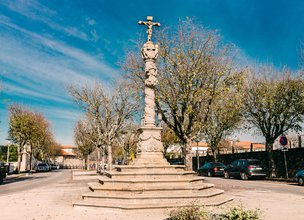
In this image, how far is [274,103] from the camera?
2523 centimetres

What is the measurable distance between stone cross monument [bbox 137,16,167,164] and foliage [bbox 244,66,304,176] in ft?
47.4

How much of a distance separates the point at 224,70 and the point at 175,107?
4557mm

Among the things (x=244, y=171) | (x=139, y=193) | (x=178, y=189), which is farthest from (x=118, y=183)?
(x=244, y=171)

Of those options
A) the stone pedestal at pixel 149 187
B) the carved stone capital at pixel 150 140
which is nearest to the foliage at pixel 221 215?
the stone pedestal at pixel 149 187

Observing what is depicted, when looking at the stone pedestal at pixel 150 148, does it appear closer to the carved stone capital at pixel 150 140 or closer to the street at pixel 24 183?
the carved stone capital at pixel 150 140

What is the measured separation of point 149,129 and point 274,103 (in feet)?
53.2

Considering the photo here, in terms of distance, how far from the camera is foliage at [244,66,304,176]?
24.6 m

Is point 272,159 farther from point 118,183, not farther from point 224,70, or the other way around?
point 118,183

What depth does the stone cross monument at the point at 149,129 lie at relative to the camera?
1281cm

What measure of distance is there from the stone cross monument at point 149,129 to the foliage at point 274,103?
14458 millimetres

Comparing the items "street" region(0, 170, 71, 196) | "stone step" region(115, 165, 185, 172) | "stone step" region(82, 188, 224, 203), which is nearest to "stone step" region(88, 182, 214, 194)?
"stone step" region(82, 188, 224, 203)

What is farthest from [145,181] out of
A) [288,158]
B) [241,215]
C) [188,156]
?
[288,158]

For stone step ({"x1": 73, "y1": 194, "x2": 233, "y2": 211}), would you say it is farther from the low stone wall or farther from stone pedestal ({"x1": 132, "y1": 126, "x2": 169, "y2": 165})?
the low stone wall

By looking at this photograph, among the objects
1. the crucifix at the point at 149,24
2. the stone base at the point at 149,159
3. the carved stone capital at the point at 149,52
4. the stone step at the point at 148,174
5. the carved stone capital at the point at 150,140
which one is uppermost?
the crucifix at the point at 149,24
